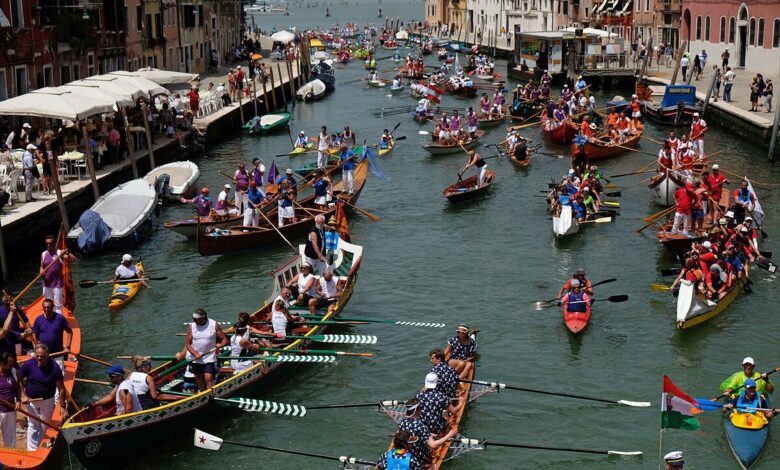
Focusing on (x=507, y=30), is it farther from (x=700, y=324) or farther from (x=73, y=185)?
(x=700, y=324)

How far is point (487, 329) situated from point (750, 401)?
A: 7.33m

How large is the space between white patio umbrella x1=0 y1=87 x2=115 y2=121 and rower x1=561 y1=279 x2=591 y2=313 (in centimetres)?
1606

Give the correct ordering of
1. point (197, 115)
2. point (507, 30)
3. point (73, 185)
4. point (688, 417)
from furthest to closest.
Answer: point (507, 30) < point (197, 115) < point (73, 185) < point (688, 417)

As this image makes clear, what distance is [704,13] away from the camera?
217ft

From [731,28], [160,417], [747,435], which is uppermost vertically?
[731,28]

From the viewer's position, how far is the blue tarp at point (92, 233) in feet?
92.9

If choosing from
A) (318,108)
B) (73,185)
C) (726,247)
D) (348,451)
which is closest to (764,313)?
(726,247)

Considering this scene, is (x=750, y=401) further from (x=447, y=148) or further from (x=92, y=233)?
(x=447, y=148)

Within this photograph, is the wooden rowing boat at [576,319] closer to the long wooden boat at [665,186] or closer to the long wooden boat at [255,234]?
the long wooden boat at [255,234]

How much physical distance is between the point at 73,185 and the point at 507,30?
264 feet

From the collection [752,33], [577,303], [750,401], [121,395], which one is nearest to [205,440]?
[121,395]

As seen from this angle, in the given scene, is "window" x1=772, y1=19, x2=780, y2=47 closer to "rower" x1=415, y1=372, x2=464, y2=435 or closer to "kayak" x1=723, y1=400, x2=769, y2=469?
"kayak" x1=723, y1=400, x2=769, y2=469

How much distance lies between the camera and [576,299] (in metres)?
22.8

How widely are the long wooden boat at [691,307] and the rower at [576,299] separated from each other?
6.60 ft
